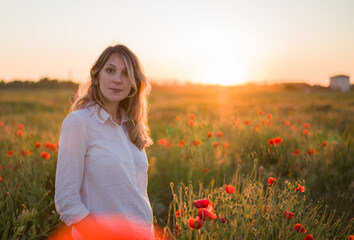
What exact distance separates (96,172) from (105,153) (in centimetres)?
13

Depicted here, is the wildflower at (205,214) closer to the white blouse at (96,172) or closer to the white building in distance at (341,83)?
the white blouse at (96,172)

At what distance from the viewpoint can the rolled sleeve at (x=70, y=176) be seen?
5.13ft

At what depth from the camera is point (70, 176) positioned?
1569mm

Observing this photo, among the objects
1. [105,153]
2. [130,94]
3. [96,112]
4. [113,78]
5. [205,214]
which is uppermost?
[113,78]

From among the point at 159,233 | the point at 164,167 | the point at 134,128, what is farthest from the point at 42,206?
the point at 164,167

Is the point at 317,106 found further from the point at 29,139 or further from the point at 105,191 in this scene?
the point at 105,191

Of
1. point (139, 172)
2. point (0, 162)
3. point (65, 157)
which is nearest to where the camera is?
point (65, 157)

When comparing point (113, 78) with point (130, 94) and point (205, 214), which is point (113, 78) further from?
point (205, 214)

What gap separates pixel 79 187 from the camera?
162cm

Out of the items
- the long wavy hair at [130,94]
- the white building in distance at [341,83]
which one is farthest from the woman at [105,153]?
the white building in distance at [341,83]

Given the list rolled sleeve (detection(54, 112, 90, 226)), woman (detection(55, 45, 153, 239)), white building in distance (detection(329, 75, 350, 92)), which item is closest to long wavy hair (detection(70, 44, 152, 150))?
woman (detection(55, 45, 153, 239))

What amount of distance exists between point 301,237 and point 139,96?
1631 mm

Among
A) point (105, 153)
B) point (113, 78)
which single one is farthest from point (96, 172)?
point (113, 78)

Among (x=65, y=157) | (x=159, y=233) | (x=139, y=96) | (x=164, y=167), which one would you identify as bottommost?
(x=159, y=233)
